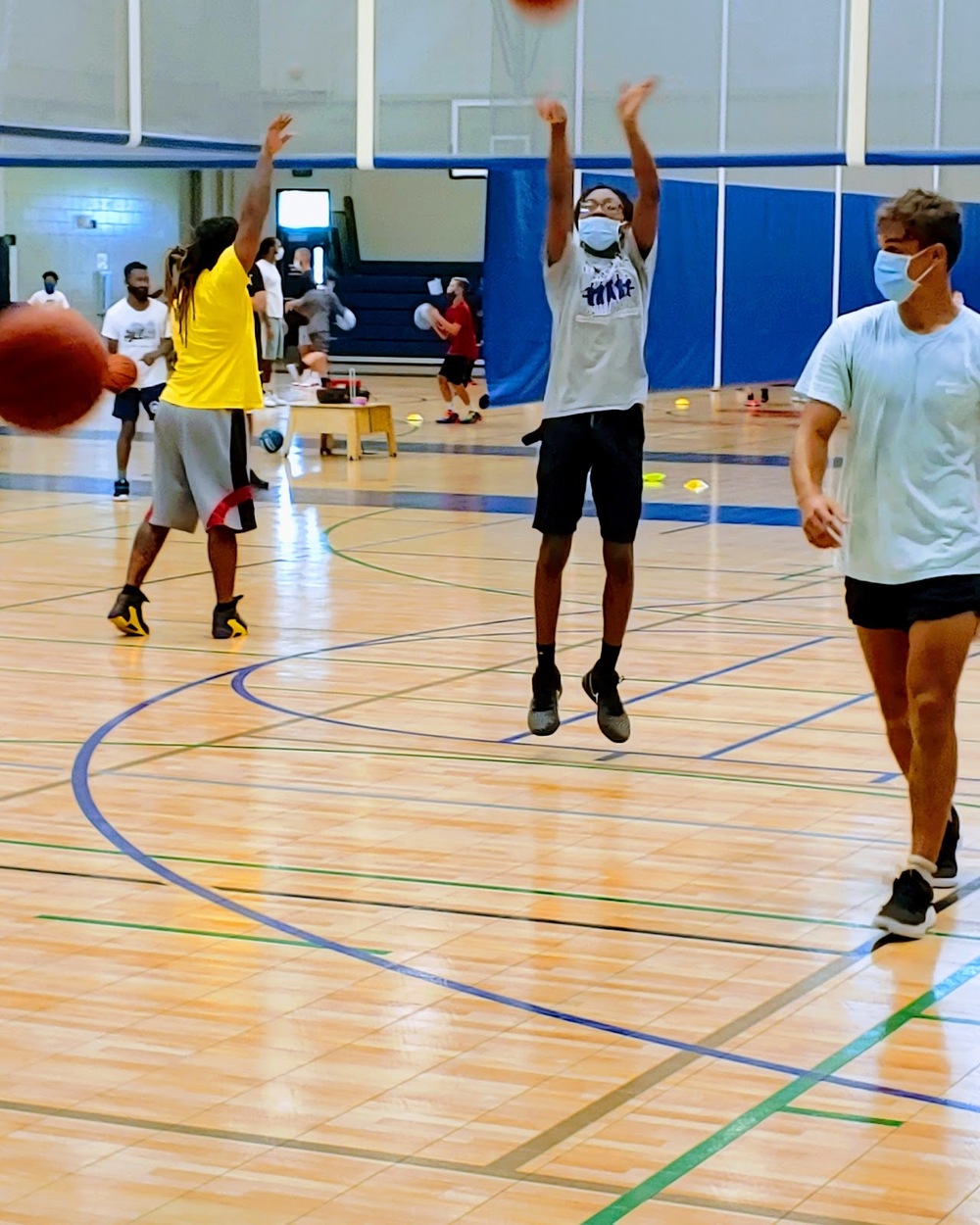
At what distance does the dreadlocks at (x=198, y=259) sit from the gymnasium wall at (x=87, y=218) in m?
25.1

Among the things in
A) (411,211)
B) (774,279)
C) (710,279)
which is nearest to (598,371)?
(710,279)

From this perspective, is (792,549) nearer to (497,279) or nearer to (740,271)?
(497,279)

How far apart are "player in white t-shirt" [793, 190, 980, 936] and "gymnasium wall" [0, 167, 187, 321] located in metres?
29.6

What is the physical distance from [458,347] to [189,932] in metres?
18.4

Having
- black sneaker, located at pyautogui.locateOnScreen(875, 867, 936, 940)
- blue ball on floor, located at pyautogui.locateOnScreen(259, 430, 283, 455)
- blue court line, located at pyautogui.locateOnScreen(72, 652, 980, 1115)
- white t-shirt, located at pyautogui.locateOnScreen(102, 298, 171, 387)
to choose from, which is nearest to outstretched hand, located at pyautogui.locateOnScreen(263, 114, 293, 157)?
blue court line, located at pyautogui.locateOnScreen(72, 652, 980, 1115)

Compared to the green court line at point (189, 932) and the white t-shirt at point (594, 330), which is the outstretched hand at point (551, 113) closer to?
the white t-shirt at point (594, 330)

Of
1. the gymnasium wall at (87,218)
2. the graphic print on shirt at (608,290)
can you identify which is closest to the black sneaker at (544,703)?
the graphic print on shirt at (608,290)

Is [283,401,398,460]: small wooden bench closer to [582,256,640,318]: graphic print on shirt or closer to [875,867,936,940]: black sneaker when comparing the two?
[582,256,640,318]: graphic print on shirt

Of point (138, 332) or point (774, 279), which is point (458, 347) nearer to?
point (774, 279)

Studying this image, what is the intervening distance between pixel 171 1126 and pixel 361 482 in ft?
42.7

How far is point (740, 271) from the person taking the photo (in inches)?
950

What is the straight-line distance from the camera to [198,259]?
9.09 m

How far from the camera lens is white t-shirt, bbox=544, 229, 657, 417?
6898 mm

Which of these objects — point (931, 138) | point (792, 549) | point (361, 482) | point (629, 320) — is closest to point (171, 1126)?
point (629, 320)
